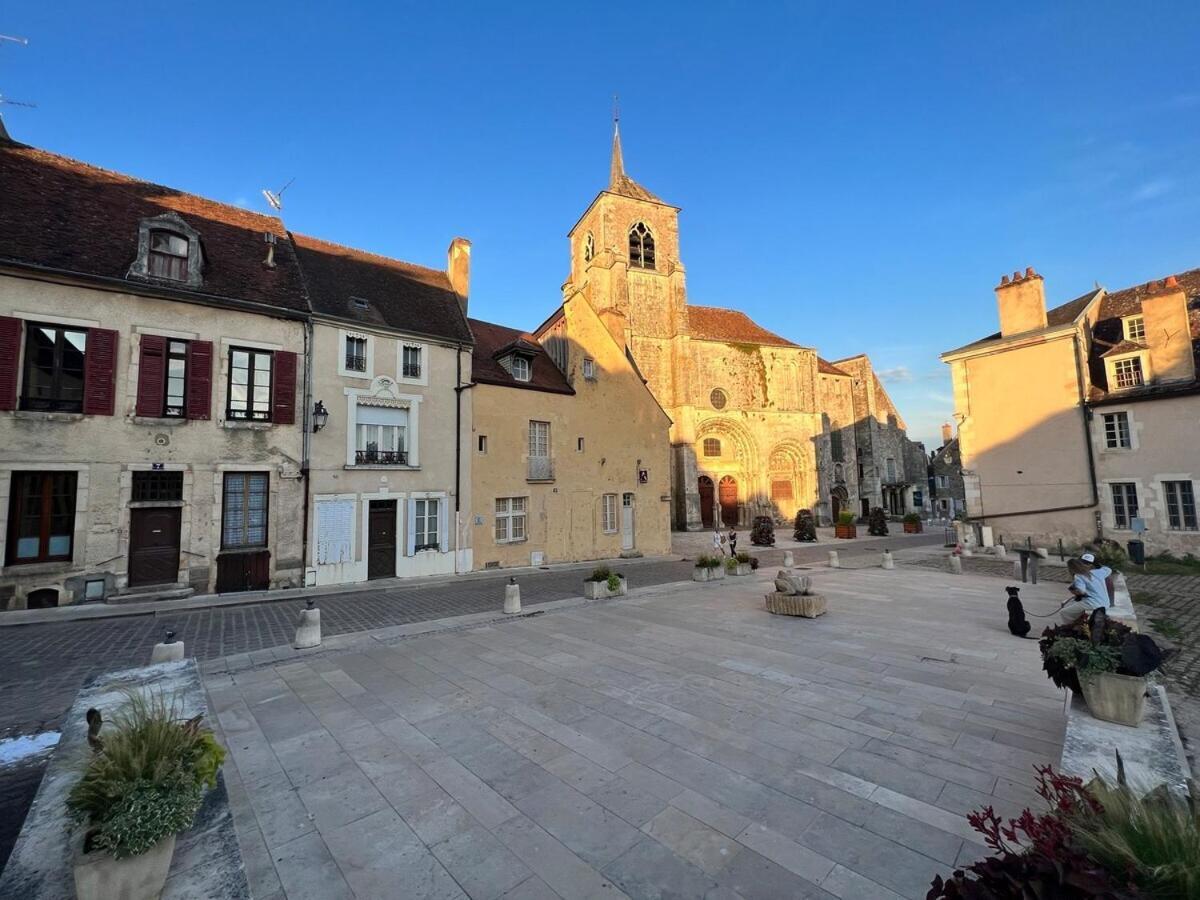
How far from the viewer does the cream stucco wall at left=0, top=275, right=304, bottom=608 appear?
36.5ft

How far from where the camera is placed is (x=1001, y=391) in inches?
797

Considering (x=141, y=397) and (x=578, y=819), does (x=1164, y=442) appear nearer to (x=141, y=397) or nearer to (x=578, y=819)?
(x=578, y=819)

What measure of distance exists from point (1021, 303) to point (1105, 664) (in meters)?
21.4

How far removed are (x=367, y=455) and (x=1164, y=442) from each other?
25.5 meters

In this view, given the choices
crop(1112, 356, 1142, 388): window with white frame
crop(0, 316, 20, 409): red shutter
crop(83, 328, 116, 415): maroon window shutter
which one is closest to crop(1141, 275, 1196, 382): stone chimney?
crop(1112, 356, 1142, 388): window with white frame

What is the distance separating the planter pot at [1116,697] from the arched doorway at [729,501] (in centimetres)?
3240

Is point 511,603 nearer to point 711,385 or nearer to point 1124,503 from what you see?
point 1124,503

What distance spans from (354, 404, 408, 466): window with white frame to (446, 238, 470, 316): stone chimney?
5.90 metres

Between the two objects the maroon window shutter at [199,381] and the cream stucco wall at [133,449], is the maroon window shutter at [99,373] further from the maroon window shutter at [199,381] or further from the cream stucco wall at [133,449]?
the maroon window shutter at [199,381]

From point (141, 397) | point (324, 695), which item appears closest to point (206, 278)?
point (141, 397)

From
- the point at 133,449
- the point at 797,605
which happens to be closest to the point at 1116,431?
the point at 797,605

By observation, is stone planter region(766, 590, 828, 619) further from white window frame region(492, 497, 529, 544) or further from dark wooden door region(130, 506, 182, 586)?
dark wooden door region(130, 506, 182, 586)

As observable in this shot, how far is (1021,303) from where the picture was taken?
19844mm

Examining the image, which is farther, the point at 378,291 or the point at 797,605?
the point at 378,291
